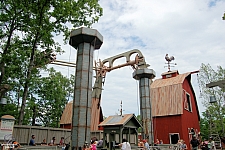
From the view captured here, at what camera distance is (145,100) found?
56.9 feet

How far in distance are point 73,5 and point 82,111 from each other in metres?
8.55

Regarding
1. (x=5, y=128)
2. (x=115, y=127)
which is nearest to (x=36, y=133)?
(x=5, y=128)

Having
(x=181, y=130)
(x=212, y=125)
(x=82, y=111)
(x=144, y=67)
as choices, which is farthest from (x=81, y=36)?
(x=212, y=125)

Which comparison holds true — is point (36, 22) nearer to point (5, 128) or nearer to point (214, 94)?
point (5, 128)

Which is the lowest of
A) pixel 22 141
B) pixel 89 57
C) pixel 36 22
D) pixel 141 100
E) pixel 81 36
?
pixel 22 141

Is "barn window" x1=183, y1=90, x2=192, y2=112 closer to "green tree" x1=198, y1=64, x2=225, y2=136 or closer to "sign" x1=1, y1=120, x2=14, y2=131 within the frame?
"green tree" x1=198, y1=64, x2=225, y2=136

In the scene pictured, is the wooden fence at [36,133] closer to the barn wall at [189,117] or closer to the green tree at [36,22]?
the green tree at [36,22]

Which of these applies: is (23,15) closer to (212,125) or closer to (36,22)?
(36,22)

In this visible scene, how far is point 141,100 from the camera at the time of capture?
17.6 meters

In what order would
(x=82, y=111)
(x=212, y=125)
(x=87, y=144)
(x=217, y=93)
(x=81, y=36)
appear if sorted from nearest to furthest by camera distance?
(x=87, y=144) < (x=82, y=111) < (x=81, y=36) < (x=217, y=93) < (x=212, y=125)

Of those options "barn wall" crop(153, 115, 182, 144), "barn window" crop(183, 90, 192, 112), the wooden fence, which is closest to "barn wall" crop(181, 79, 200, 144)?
"barn window" crop(183, 90, 192, 112)

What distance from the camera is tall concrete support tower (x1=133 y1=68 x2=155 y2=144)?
16520mm

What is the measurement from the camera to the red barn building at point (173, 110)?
19312 millimetres

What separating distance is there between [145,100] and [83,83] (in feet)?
25.9
